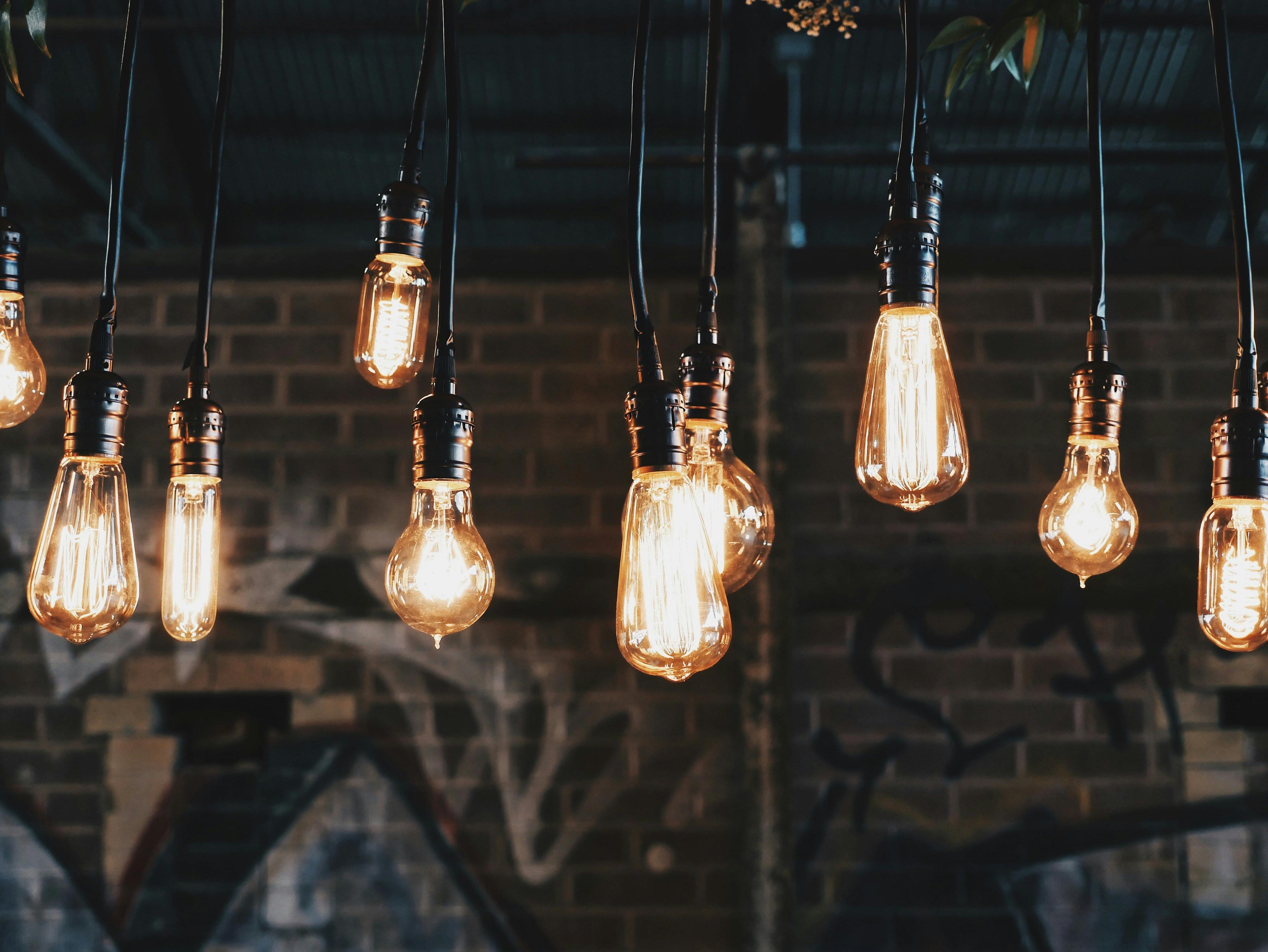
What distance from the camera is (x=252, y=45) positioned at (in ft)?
8.50

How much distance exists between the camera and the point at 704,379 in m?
0.78

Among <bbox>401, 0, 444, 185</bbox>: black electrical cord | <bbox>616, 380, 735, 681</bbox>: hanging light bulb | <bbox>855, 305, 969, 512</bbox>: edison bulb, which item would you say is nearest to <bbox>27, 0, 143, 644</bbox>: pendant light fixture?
<bbox>401, 0, 444, 185</bbox>: black electrical cord

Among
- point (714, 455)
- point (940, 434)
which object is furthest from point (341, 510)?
point (940, 434)

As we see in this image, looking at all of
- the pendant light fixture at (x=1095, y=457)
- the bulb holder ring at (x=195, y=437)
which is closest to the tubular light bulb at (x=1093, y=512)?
the pendant light fixture at (x=1095, y=457)

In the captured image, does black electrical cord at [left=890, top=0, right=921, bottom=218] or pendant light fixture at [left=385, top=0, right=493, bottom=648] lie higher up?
black electrical cord at [left=890, top=0, right=921, bottom=218]

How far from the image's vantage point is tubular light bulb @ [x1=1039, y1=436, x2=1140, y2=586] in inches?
34.2

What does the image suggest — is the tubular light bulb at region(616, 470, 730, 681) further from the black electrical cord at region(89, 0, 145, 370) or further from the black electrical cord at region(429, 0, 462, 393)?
the black electrical cord at region(89, 0, 145, 370)

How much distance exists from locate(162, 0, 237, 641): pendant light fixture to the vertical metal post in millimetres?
1259

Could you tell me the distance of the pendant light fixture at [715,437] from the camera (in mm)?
774

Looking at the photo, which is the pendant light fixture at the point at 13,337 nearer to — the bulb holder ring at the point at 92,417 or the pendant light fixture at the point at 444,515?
the bulb holder ring at the point at 92,417

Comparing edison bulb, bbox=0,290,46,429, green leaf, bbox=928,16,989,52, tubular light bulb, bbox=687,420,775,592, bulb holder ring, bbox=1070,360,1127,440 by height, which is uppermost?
green leaf, bbox=928,16,989,52

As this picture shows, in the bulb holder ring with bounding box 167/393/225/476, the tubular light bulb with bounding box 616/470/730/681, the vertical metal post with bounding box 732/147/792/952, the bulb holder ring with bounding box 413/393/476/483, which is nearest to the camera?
the tubular light bulb with bounding box 616/470/730/681

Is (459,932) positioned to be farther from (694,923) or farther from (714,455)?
(714,455)

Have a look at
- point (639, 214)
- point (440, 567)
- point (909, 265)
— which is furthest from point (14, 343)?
point (909, 265)
